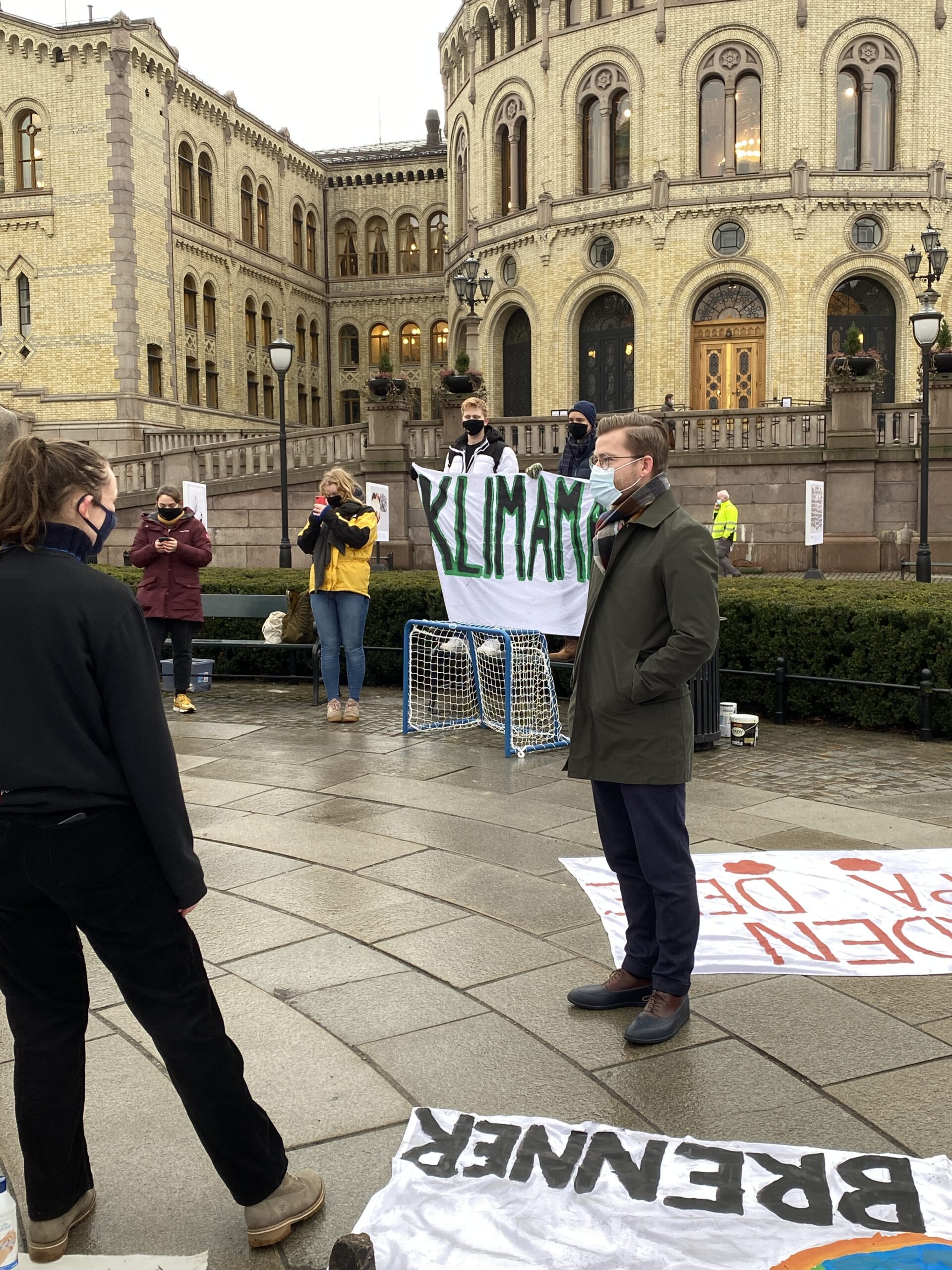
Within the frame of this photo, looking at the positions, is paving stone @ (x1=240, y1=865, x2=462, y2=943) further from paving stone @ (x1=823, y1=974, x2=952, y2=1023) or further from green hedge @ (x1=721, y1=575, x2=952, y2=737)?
green hedge @ (x1=721, y1=575, x2=952, y2=737)

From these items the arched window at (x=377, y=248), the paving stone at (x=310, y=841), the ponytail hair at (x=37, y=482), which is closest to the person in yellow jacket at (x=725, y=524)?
the paving stone at (x=310, y=841)

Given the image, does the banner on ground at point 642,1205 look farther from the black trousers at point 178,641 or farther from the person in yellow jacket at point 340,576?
the black trousers at point 178,641

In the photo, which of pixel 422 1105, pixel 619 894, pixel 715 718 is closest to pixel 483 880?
pixel 619 894

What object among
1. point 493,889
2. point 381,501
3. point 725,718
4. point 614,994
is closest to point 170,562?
point 725,718

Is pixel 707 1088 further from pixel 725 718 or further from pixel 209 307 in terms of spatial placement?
pixel 209 307

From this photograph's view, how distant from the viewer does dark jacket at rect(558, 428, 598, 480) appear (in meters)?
10.5

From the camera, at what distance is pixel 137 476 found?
97.1 feet

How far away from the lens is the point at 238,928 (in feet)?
16.7

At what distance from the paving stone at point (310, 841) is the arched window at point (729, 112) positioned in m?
32.5

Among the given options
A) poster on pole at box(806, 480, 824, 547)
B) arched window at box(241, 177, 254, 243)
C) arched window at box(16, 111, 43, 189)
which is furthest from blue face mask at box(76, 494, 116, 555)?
arched window at box(241, 177, 254, 243)

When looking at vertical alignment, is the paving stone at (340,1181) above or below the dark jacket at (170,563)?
below

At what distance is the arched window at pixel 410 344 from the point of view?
5375 centimetres

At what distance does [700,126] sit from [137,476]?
64.2ft

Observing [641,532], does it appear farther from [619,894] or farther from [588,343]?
[588,343]
